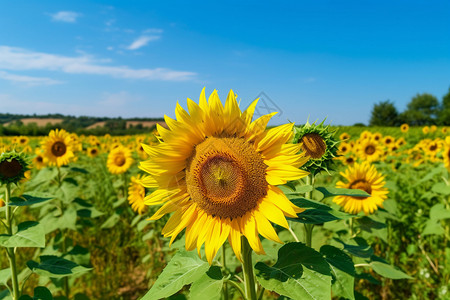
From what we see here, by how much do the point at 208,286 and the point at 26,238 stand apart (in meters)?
1.29

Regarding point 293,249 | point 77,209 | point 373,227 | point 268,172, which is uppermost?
point 268,172

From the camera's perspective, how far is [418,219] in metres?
4.69

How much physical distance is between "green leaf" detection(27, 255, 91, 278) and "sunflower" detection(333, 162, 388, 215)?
2.40 metres

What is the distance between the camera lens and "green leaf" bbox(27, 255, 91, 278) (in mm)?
2139

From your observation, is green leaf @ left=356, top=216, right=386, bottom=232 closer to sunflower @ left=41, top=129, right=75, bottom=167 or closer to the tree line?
sunflower @ left=41, top=129, right=75, bottom=167

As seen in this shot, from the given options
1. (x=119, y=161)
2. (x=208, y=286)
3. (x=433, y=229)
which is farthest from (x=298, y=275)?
(x=119, y=161)

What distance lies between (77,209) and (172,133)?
3141mm

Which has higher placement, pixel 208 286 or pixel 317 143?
pixel 317 143

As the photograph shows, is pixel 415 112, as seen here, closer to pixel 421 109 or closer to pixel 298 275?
pixel 421 109

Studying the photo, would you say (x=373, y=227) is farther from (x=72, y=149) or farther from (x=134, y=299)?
(x=72, y=149)

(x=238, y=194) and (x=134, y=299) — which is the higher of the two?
(x=238, y=194)

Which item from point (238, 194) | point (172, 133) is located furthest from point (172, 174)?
point (238, 194)

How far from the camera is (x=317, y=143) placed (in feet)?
5.90

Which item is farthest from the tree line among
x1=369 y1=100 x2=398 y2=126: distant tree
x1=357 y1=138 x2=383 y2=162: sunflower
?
x1=357 y1=138 x2=383 y2=162: sunflower
